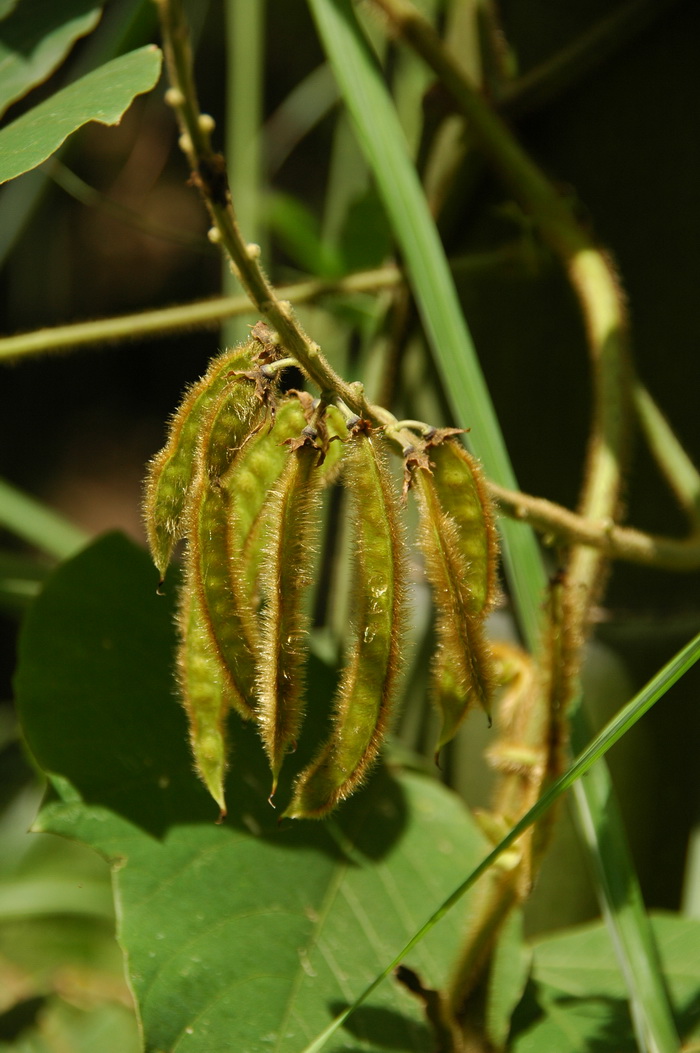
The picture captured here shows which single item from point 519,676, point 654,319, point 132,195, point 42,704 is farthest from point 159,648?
point 132,195

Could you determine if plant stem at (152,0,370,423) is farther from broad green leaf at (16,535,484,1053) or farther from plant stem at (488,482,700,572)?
broad green leaf at (16,535,484,1053)

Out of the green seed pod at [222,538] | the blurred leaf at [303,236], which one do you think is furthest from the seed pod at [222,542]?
the blurred leaf at [303,236]

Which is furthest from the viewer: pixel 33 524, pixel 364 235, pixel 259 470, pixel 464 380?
pixel 364 235

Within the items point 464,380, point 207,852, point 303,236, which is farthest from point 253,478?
point 303,236

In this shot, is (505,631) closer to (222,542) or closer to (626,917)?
(626,917)

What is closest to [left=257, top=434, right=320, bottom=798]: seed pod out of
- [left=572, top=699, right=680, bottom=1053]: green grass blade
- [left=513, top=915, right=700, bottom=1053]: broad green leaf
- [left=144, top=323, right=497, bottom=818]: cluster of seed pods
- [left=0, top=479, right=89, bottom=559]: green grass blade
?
[left=144, top=323, right=497, bottom=818]: cluster of seed pods
